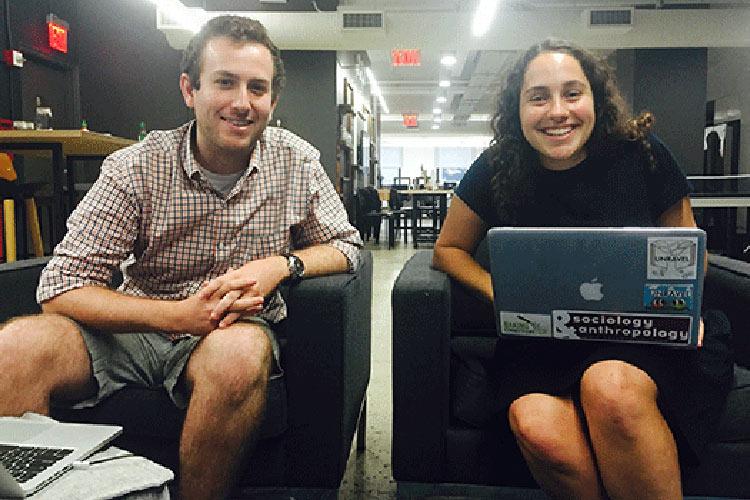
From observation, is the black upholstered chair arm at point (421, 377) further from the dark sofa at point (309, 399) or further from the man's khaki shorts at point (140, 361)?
the man's khaki shorts at point (140, 361)

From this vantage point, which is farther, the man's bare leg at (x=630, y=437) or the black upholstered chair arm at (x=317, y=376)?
the black upholstered chair arm at (x=317, y=376)

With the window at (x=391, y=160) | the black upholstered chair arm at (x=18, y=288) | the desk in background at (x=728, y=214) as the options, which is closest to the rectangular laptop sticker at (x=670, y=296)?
the black upholstered chair arm at (x=18, y=288)

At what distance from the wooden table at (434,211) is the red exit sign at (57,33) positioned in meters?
4.67

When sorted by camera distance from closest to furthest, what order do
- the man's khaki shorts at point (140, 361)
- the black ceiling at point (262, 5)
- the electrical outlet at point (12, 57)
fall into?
the man's khaki shorts at point (140, 361) → the electrical outlet at point (12, 57) → the black ceiling at point (262, 5)

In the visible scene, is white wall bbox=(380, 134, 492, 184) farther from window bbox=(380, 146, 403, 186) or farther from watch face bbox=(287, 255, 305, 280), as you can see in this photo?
watch face bbox=(287, 255, 305, 280)

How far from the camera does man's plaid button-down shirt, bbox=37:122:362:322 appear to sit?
1516mm

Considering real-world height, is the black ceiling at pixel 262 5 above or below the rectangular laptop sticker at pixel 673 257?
above

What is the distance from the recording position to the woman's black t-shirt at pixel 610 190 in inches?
61.1

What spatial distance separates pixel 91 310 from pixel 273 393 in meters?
0.43

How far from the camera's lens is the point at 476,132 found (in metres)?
24.8

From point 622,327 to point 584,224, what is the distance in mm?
431

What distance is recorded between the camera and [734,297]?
5.00 feet

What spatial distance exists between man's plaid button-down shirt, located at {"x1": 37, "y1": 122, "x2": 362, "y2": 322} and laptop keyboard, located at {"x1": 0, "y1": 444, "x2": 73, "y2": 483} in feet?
2.03

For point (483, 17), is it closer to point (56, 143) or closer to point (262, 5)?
point (262, 5)
